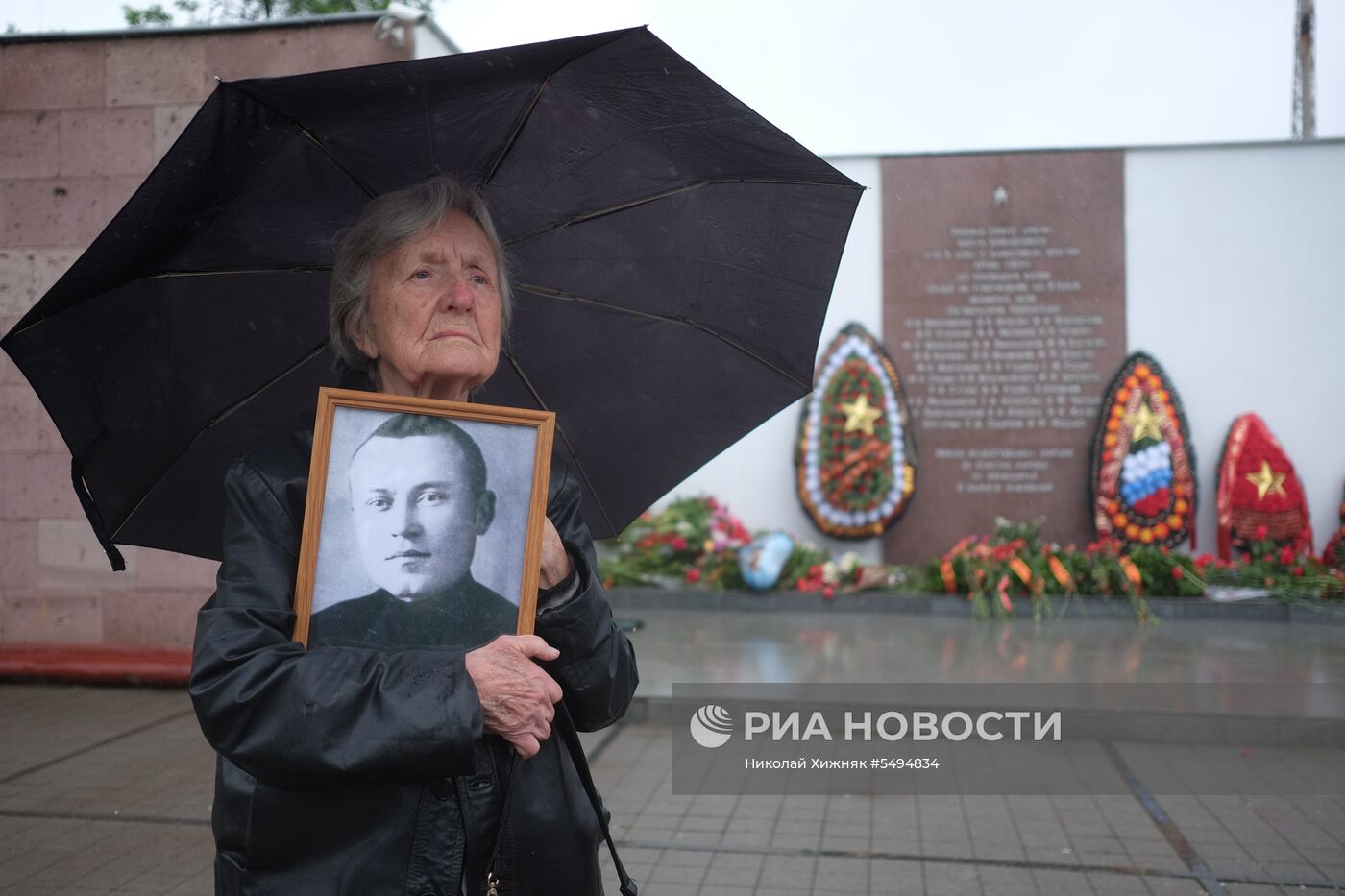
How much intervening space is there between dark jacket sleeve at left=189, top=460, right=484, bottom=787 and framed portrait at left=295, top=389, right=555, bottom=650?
8cm

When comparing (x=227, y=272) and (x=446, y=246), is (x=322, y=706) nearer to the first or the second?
(x=446, y=246)

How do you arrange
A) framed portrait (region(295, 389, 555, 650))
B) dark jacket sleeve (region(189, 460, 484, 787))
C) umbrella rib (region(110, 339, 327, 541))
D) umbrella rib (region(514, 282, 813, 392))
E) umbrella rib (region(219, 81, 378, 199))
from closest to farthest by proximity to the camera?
dark jacket sleeve (region(189, 460, 484, 787)) < framed portrait (region(295, 389, 555, 650)) < umbrella rib (region(219, 81, 378, 199)) < umbrella rib (region(110, 339, 327, 541)) < umbrella rib (region(514, 282, 813, 392))

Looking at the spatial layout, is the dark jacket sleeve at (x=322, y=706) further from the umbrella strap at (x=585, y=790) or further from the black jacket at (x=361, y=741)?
the umbrella strap at (x=585, y=790)

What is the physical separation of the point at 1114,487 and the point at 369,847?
949cm

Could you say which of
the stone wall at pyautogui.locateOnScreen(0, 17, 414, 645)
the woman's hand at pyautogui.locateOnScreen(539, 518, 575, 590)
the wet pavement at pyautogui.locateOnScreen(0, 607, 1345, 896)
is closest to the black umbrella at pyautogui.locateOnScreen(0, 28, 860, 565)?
the woman's hand at pyautogui.locateOnScreen(539, 518, 575, 590)

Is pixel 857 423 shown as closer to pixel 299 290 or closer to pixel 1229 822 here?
pixel 1229 822

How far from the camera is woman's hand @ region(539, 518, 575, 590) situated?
61.6 inches

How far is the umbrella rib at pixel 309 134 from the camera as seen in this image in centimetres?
153

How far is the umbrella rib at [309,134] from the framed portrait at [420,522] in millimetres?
464

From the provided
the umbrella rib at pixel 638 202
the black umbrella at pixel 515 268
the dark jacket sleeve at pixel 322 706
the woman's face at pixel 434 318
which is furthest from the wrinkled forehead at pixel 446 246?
the dark jacket sleeve at pixel 322 706

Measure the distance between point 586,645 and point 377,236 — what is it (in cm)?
72

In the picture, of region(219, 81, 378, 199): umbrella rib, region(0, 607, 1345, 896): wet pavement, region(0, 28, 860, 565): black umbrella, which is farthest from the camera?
region(0, 607, 1345, 896): wet pavement

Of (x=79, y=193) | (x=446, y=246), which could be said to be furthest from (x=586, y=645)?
(x=79, y=193)

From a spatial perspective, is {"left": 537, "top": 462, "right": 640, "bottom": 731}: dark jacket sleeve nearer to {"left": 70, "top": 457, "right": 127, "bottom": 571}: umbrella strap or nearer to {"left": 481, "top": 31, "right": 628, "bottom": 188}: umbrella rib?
{"left": 481, "top": 31, "right": 628, "bottom": 188}: umbrella rib
